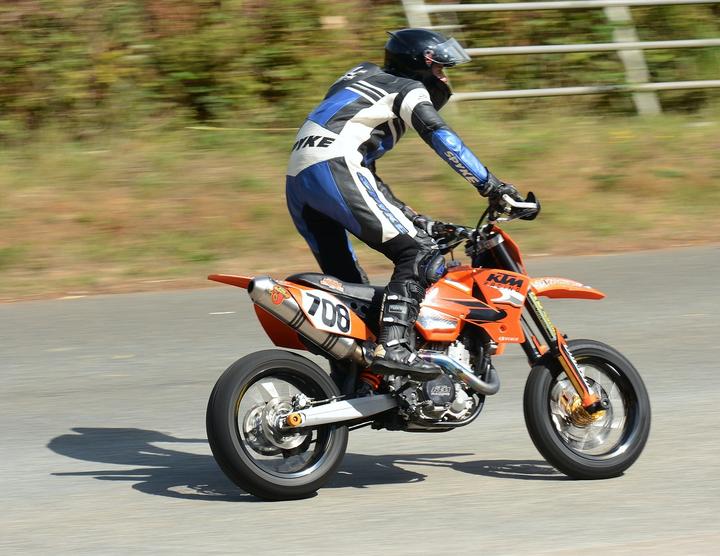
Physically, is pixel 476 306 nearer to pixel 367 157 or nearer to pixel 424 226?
pixel 424 226

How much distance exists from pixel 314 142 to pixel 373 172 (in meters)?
0.35

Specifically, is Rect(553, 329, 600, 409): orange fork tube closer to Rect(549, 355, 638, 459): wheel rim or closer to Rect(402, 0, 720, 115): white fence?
Rect(549, 355, 638, 459): wheel rim

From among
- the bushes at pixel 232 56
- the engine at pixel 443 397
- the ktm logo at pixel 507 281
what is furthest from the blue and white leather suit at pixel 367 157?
the bushes at pixel 232 56

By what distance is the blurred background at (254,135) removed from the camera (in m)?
11.4

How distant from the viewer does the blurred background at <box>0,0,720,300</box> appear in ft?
37.4

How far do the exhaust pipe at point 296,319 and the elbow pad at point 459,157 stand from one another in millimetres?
892

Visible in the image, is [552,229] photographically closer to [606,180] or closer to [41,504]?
[606,180]

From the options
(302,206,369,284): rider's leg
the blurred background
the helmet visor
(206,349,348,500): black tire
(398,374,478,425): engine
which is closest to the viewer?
(206,349,348,500): black tire

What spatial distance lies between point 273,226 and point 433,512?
668 centimetres

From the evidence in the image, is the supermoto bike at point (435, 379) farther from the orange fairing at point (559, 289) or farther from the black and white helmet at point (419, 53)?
the black and white helmet at point (419, 53)

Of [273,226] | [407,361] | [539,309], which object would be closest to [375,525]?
[407,361]

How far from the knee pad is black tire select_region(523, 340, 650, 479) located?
24.1 inches

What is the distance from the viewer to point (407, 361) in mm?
5598

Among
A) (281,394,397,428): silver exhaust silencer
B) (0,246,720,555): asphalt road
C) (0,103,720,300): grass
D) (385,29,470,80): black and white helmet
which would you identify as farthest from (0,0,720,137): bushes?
(281,394,397,428): silver exhaust silencer
